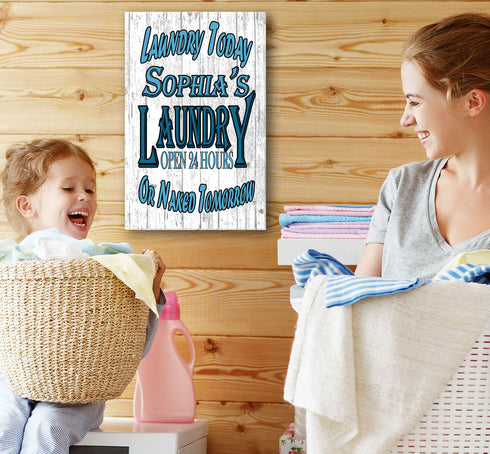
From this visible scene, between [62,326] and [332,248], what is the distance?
65 cm

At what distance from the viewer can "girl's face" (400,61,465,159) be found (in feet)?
4.30

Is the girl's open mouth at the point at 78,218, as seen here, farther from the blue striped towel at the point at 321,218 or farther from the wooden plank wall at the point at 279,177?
the blue striped towel at the point at 321,218

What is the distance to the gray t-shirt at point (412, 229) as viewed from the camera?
1.27 m

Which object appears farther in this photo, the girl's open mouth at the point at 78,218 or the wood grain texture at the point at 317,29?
the wood grain texture at the point at 317,29

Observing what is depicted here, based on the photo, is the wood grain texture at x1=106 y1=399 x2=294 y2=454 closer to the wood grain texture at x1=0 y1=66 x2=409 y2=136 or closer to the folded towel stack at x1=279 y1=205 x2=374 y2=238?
the folded towel stack at x1=279 y1=205 x2=374 y2=238

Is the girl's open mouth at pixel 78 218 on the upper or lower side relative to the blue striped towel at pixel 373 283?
upper

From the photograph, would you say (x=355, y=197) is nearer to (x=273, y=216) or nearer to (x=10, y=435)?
(x=273, y=216)

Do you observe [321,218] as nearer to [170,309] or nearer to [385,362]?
[170,309]

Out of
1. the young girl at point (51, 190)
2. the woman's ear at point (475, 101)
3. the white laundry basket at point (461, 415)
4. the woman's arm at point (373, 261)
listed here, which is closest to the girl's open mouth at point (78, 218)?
the young girl at point (51, 190)

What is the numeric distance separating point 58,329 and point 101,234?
657 millimetres

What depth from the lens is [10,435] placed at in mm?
1348

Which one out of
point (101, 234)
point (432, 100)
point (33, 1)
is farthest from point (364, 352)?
point (33, 1)

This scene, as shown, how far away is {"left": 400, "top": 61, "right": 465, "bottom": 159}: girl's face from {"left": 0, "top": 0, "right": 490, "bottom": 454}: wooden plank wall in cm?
57

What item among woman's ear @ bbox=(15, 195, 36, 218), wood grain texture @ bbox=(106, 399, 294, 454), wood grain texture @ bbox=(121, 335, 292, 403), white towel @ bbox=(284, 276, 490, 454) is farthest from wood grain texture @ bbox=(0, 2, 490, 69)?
white towel @ bbox=(284, 276, 490, 454)
